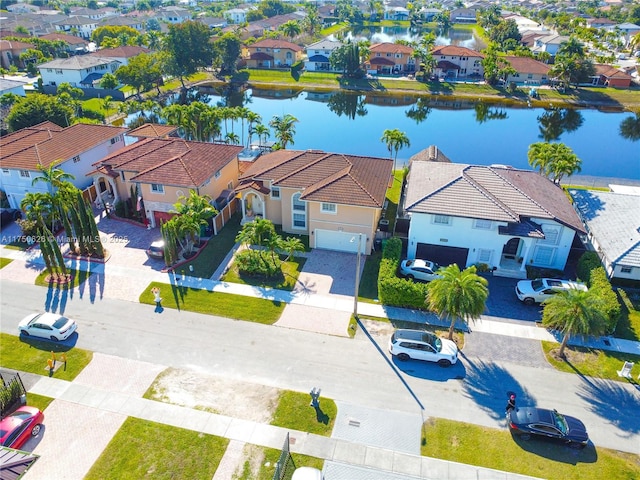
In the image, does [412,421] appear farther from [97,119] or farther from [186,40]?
[186,40]

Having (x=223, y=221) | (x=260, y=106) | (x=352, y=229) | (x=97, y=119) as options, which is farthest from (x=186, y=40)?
(x=352, y=229)

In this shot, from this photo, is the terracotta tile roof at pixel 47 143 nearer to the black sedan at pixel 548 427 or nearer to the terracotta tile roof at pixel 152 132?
the terracotta tile roof at pixel 152 132

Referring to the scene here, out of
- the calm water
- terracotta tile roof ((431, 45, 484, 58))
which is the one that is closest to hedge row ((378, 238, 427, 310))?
the calm water

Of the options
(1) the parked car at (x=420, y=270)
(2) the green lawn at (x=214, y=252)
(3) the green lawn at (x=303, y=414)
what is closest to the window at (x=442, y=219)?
(1) the parked car at (x=420, y=270)

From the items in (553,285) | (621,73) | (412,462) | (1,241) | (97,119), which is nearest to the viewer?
(412,462)

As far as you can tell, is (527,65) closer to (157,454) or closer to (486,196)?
(486,196)
